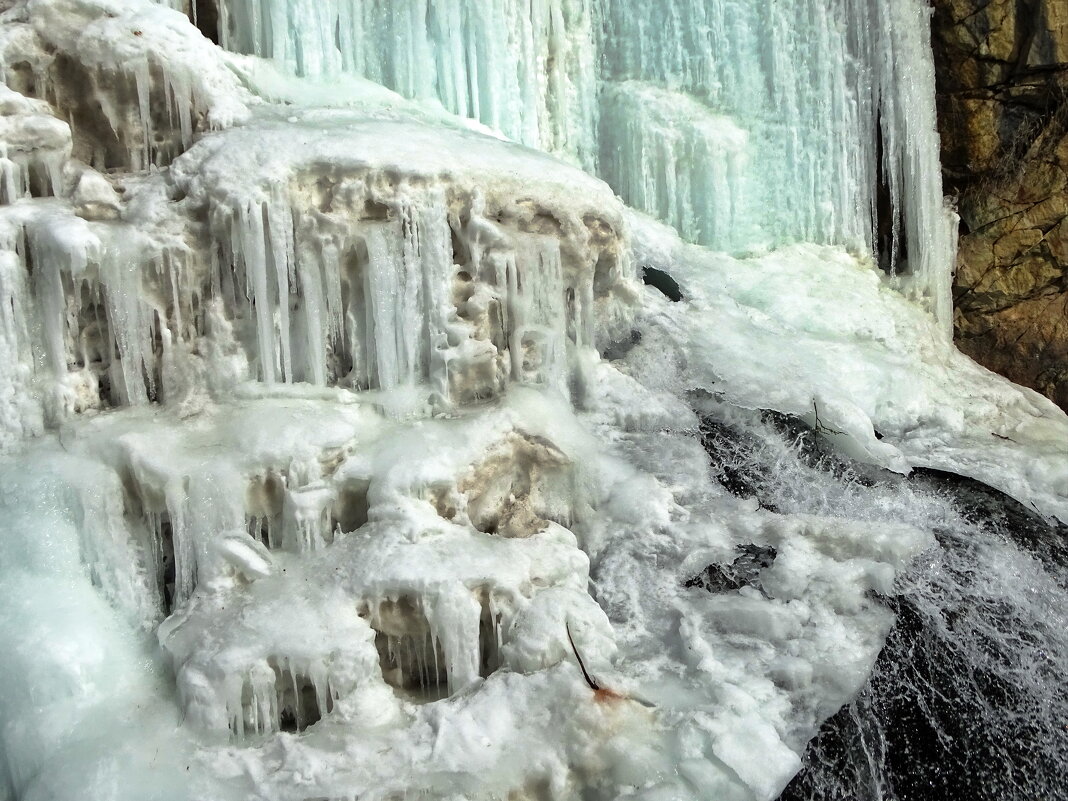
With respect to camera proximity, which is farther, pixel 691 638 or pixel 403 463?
pixel 403 463

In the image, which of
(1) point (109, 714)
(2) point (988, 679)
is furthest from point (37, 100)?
(2) point (988, 679)

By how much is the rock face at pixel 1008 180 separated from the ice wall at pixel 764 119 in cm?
42

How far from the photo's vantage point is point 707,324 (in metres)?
7.08

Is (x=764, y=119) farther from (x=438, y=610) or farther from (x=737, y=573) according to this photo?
(x=438, y=610)

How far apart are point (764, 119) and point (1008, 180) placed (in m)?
2.49

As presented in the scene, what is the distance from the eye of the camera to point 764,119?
875 centimetres

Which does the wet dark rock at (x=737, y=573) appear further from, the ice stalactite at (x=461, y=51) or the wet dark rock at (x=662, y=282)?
the ice stalactite at (x=461, y=51)

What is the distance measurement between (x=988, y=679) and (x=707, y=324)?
3447 mm

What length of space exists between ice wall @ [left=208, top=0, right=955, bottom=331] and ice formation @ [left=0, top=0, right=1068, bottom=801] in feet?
2.63

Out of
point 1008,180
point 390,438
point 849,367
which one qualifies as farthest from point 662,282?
point 1008,180

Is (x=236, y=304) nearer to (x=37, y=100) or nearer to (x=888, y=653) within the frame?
(x=37, y=100)

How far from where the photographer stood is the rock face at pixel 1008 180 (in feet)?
28.7

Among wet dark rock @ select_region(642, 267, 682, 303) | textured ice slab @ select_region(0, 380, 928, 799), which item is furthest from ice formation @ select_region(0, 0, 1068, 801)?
wet dark rock @ select_region(642, 267, 682, 303)

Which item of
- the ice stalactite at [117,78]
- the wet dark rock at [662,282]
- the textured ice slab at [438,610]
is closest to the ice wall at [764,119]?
the wet dark rock at [662,282]
